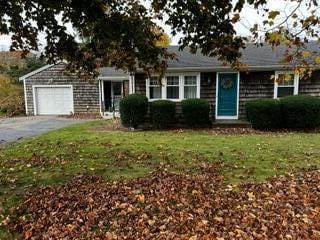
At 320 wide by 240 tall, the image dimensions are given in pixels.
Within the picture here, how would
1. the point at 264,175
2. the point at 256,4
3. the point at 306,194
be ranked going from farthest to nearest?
1. the point at 264,175
2. the point at 306,194
3. the point at 256,4

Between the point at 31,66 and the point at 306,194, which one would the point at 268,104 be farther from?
the point at 31,66

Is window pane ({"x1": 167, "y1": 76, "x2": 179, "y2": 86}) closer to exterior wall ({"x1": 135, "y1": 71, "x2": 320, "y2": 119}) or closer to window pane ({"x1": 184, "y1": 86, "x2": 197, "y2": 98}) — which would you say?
window pane ({"x1": 184, "y1": 86, "x2": 197, "y2": 98})

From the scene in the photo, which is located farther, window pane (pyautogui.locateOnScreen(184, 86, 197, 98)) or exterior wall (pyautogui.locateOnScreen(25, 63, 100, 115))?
exterior wall (pyautogui.locateOnScreen(25, 63, 100, 115))

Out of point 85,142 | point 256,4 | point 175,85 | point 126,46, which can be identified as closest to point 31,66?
point 175,85

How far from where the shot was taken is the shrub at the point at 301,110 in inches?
518

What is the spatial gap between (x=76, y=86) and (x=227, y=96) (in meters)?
12.3

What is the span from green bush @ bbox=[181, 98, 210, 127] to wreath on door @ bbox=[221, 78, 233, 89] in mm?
1533

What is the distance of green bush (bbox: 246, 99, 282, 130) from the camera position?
13.5m

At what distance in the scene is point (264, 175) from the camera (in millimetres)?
6422

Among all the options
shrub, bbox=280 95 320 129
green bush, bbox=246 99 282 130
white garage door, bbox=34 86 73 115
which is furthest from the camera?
white garage door, bbox=34 86 73 115

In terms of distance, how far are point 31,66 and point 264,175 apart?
28.6 m

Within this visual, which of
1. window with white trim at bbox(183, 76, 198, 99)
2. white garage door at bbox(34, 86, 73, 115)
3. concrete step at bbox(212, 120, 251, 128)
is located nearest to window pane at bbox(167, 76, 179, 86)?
window with white trim at bbox(183, 76, 198, 99)

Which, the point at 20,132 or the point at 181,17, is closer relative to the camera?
the point at 181,17

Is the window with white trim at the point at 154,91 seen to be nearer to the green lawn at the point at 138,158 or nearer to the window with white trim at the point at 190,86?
the window with white trim at the point at 190,86
